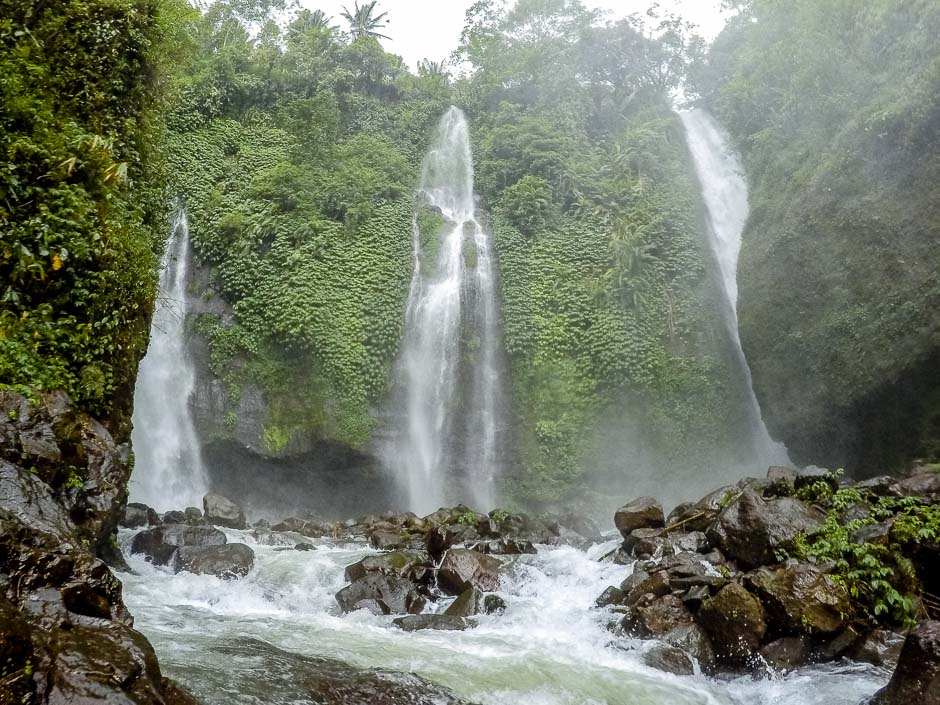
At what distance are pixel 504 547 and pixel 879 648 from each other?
212 inches

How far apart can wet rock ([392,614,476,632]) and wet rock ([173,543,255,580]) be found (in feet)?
9.05

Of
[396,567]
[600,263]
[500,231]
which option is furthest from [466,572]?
[500,231]

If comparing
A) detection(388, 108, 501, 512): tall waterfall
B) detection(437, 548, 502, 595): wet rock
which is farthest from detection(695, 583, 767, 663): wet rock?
detection(388, 108, 501, 512): tall waterfall

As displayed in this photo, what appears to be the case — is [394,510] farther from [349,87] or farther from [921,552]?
[349,87]

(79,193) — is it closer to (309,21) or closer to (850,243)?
(850,243)

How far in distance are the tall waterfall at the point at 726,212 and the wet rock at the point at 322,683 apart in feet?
44.3

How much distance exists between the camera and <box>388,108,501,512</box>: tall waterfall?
53.1 ft

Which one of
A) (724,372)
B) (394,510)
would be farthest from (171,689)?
(724,372)

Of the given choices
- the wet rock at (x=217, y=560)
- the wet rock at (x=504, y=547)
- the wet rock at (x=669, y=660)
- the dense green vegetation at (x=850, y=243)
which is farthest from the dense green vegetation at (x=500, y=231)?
the wet rock at (x=669, y=660)

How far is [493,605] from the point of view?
25.1 feet

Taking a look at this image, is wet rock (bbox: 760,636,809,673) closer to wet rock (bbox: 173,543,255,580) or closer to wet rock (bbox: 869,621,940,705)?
wet rock (bbox: 869,621,940,705)

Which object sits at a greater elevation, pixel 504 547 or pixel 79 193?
pixel 79 193

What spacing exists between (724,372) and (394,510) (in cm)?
913

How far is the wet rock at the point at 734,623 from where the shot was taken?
19.8 feet
